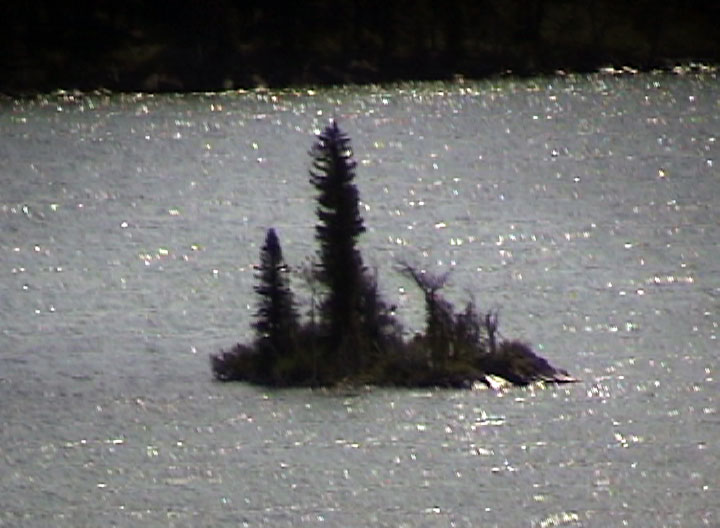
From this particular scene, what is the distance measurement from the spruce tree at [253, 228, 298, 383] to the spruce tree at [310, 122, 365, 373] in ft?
0.05

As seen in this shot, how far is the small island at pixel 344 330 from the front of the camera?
0.64 meters

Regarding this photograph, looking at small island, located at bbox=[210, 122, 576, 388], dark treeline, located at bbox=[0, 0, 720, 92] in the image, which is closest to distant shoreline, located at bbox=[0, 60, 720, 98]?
dark treeline, located at bbox=[0, 0, 720, 92]

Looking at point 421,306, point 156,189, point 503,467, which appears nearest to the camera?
point 503,467

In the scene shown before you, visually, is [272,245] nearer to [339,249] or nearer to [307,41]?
[339,249]

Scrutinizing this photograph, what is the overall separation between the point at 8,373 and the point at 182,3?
1.27ft

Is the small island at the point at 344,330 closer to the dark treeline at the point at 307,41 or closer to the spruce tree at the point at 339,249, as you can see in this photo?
the spruce tree at the point at 339,249

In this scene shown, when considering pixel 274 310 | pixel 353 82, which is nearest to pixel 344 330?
pixel 274 310

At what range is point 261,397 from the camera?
671 mm

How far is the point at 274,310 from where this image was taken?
664 mm

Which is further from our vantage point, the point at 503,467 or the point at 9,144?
the point at 9,144

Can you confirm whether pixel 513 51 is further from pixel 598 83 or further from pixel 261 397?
pixel 261 397

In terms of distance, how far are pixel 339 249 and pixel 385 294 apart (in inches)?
3.1

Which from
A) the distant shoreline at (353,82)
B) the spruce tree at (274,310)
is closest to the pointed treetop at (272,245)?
the spruce tree at (274,310)

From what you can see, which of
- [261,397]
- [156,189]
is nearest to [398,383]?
[261,397]
